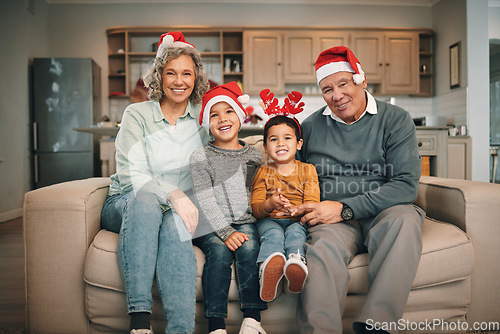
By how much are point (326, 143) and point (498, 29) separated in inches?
192

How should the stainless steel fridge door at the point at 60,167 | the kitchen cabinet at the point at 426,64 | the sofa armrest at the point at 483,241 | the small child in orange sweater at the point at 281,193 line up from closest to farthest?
the small child in orange sweater at the point at 281,193, the sofa armrest at the point at 483,241, the stainless steel fridge door at the point at 60,167, the kitchen cabinet at the point at 426,64

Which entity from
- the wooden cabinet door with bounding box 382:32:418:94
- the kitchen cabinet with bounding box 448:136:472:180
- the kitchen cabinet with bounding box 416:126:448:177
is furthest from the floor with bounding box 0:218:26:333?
the wooden cabinet door with bounding box 382:32:418:94

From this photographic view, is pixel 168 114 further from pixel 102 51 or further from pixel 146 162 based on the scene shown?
pixel 102 51

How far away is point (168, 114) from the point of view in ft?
5.74

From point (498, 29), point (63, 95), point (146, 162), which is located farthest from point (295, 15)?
point (146, 162)

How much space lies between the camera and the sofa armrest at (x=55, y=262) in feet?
4.52

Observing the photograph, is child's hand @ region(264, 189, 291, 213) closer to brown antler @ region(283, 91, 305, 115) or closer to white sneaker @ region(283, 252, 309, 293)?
white sneaker @ region(283, 252, 309, 293)

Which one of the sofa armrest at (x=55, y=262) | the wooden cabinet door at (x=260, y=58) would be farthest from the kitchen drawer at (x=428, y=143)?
the sofa armrest at (x=55, y=262)

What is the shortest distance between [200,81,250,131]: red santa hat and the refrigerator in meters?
3.77

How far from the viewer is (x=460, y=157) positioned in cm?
479

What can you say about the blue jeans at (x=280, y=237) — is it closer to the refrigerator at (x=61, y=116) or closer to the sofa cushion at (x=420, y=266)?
the sofa cushion at (x=420, y=266)

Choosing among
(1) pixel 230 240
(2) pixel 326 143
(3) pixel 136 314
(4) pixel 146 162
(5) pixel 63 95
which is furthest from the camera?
(5) pixel 63 95

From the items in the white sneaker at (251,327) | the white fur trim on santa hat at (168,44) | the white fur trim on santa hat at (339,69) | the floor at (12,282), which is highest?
the white fur trim on santa hat at (168,44)

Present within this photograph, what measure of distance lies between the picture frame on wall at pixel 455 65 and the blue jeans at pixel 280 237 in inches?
179
